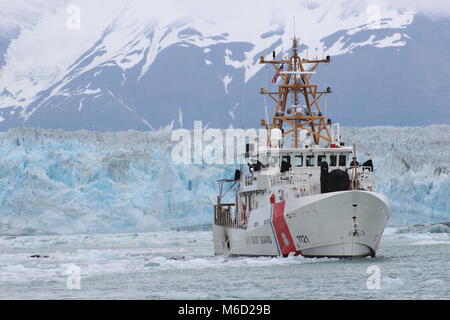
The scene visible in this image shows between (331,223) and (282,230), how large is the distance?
7.38ft

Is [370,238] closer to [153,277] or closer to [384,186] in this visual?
[153,277]

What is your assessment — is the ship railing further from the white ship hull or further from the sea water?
the white ship hull

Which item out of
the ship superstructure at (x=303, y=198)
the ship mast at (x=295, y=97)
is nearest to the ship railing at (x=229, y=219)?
the ship superstructure at (x=303, y=198)

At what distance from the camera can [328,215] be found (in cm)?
2794

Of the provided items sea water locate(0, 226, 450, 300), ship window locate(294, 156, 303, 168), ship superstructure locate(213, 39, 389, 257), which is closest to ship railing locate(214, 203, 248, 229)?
ship superstructure locate(213, 39, 389, 257)

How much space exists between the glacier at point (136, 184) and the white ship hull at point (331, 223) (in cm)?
2772

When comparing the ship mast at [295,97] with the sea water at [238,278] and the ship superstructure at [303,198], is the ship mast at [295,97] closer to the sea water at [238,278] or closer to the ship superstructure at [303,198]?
the ship superstructure at [303,198]

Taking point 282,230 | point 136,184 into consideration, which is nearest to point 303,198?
point 282,230

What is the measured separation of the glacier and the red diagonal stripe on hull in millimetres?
27442

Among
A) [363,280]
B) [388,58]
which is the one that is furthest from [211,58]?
[363,280]

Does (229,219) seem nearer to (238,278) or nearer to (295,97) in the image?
(295,97)

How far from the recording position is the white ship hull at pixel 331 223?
2784 cm

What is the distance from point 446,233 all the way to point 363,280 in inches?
1342

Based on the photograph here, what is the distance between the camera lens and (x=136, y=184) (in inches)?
2453
